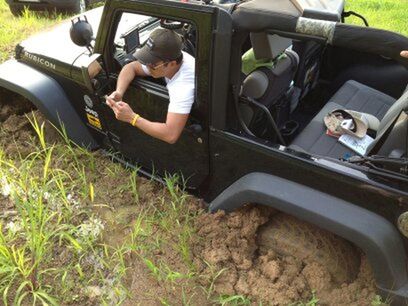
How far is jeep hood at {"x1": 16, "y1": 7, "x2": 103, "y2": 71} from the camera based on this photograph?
2.74 meters

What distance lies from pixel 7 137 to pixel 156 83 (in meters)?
1.55

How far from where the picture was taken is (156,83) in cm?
243

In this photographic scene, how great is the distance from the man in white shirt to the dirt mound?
591 millimetres

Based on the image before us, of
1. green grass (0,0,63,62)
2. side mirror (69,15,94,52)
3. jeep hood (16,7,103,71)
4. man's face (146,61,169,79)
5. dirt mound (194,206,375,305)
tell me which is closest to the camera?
dirt mound (194,206,375,305)

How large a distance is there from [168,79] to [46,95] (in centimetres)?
99

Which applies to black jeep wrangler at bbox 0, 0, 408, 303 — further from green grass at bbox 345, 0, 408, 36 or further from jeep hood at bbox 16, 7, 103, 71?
green grass at bbox 345, 0, 408, 36

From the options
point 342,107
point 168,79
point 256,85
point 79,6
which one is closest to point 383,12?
point 79,6

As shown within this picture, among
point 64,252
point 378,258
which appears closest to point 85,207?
point 64,252

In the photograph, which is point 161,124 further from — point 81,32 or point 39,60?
point 39,60

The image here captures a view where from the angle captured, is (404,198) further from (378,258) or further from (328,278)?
(328,278)

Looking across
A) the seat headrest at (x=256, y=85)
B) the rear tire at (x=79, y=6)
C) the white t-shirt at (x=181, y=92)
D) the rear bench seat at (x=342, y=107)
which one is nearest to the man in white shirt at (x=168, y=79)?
the white t-shirt at (x=181, y=92)

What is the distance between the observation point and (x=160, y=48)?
7.08 feet

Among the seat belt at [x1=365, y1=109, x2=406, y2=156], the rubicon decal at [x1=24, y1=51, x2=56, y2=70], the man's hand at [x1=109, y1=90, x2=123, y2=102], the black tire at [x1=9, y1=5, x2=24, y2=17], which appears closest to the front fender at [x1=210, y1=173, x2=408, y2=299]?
the seat belt at [x1=365, y1=109, x2=406, y2=156]

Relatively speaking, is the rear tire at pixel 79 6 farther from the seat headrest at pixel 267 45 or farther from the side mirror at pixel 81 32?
the seat headrest at pixel 267 45
